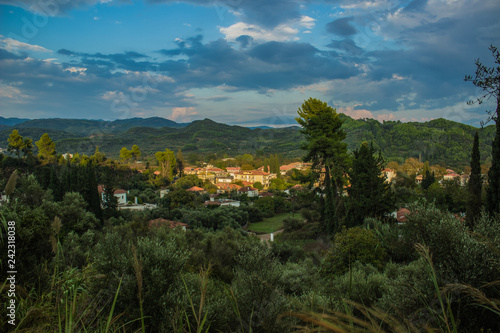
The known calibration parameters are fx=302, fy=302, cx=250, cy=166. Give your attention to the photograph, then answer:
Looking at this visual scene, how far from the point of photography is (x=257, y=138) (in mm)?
146125

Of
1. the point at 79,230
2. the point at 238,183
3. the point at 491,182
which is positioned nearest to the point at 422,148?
the point at 238,183

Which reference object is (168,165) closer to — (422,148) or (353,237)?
(353,237)

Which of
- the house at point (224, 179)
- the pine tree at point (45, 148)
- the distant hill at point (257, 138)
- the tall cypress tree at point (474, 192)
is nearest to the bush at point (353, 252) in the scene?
the tall cypress tree at point (474, 192)

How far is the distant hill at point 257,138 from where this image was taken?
255ft

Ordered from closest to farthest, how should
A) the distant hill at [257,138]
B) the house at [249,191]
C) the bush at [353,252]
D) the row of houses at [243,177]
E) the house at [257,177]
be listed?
the bush at [353,252], the house at [249,191], the row of houses at [243,177], the house at [257,177], the distant hill at [257,138]

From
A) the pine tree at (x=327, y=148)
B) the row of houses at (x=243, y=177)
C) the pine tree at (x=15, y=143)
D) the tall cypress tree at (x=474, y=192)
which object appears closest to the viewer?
the tall cypress tree at (x=474, y=192)

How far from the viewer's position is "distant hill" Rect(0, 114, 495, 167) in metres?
77.8

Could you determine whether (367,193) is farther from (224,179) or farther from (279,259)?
(224,179)

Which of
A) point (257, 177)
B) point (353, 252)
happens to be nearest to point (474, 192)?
point (353, 252)

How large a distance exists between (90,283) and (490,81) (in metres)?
12.6

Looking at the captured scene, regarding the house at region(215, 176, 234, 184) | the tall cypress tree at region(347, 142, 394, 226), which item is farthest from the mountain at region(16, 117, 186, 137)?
the tall cypress tree at region(347, 142, 394, 226)

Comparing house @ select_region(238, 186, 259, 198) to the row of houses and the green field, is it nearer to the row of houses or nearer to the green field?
the row of houses

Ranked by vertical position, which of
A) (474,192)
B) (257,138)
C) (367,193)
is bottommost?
(367,193)

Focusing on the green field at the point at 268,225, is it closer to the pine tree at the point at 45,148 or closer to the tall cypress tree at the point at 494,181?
the tall cypress tree at the point at 494,181
